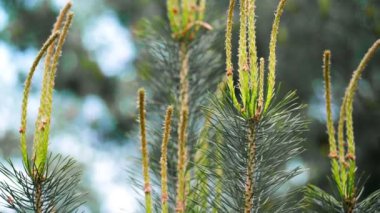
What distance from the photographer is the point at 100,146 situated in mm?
4051

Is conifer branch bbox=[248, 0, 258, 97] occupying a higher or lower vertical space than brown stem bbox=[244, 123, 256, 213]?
higher

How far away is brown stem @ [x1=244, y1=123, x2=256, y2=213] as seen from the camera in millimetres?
486

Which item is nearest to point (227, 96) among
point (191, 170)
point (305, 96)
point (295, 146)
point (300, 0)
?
point (295, 146)

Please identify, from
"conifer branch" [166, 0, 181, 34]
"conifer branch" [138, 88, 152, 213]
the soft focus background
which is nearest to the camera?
"conifer branch" [138, 88, 152, 213]

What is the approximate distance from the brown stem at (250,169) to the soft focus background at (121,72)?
6.01ft

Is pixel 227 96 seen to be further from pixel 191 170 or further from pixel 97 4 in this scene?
pixel 97 4

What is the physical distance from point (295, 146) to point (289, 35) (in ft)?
7.47

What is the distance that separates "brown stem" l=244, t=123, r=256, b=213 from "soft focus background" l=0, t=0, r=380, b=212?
1.83 metres

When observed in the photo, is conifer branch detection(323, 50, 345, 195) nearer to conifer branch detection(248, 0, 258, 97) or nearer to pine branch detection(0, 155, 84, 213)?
conifer branch detection(248, 0, 258, 97)

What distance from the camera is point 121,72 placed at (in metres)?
3.91

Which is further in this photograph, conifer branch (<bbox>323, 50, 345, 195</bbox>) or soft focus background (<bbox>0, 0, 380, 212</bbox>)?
soft focus background (<bbox>0, 0, 380, 212</bbox>)

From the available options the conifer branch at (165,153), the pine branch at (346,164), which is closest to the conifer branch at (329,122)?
the pine branch at (346,164)

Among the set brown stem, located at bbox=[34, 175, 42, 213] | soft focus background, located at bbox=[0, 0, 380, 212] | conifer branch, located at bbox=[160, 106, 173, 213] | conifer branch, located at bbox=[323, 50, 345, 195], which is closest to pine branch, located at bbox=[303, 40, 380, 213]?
conifer branch, located at bbox=[323, 50, 345, 195]

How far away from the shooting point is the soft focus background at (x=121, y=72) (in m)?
2.47
